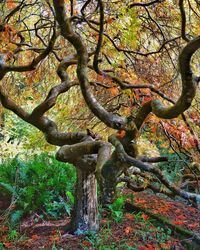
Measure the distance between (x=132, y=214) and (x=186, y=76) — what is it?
433 cm

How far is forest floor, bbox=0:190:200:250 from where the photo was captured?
5.10 meters

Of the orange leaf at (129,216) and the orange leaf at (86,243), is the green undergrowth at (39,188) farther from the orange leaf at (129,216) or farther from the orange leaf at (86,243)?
the orange leaf at (86,243)

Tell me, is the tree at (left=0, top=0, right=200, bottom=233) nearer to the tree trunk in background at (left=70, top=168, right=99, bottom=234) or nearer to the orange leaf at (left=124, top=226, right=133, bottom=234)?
the tree trunk in background at (left=70, top=168, right=99, bottom=234)

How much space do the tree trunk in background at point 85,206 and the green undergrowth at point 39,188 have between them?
1007 mm

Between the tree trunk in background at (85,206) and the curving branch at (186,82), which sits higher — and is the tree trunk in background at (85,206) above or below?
below

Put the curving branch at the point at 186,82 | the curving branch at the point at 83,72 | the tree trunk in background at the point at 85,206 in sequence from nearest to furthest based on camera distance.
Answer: the curving branch at the point at 186,82 < the curving branch at the point at 83,72 < the tree trunk in background at the point at 85,206

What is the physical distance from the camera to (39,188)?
688 cm

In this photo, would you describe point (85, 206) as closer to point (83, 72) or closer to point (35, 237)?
point (35, 237)

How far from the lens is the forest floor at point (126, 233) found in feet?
16.7

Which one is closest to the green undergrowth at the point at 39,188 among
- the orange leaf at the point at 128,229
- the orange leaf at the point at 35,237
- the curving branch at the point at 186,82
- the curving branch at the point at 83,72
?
the orange leaf at the point at 35,237

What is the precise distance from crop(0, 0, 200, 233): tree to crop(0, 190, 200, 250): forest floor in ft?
0.98

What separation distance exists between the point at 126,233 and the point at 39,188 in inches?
86.3

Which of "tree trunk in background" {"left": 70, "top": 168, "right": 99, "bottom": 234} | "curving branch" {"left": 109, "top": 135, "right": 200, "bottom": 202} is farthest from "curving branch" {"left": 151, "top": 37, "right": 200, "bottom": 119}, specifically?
"tree trunk in background" {"left": 70, "top": 168, "right": 99, "bottom": 234}

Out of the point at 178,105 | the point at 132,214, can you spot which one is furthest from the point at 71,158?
the point at 132,214
